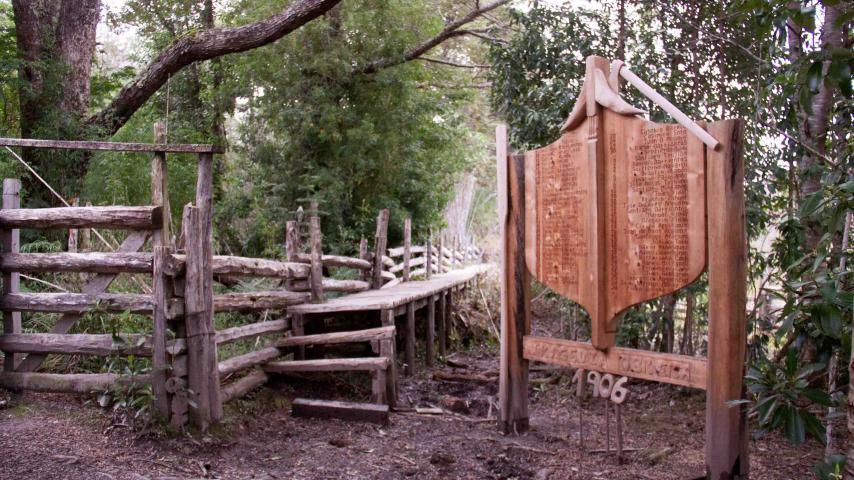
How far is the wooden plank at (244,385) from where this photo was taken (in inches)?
227

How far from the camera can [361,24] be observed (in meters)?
12.2

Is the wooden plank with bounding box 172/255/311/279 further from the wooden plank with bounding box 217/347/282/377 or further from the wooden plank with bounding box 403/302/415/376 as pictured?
the wooden plank with bounding box 403/302/415/376

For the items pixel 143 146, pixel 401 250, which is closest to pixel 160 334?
pixel 143 146

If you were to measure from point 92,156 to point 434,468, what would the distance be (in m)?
7.36

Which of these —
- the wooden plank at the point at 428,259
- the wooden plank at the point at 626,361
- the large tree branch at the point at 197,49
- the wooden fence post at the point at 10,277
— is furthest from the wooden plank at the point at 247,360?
the wooden plank at the point at 428,259

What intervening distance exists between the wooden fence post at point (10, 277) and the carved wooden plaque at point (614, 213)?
4095 millimetres

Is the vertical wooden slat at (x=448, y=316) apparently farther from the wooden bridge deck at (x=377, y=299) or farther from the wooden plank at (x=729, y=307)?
the wooden plank at (x=729, y=307)

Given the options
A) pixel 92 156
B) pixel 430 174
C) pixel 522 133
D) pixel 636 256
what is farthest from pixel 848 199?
pixel 430 174

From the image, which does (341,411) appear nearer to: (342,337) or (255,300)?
(342,337)

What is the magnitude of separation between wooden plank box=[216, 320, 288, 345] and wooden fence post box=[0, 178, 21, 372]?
62.1 inches

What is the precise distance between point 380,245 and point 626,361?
5.57m

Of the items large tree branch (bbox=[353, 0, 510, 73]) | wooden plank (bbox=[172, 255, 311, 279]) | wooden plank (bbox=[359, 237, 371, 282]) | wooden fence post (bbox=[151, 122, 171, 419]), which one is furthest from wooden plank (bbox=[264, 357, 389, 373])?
large tree branch (bbox=[353, 0, 510, 73])

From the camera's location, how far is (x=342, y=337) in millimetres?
6820

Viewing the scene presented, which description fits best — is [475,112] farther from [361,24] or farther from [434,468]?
[434,468]
